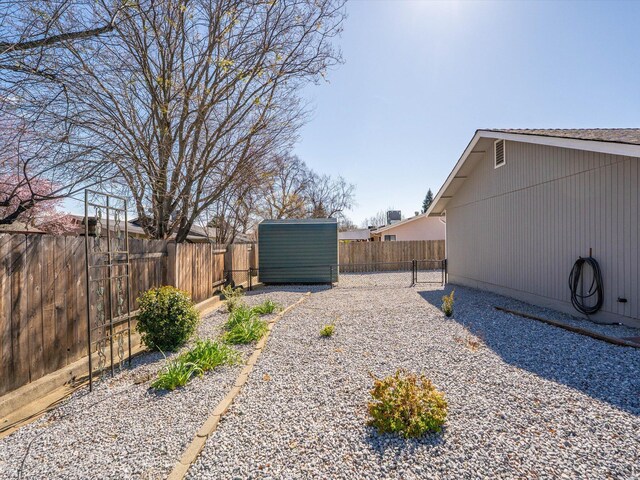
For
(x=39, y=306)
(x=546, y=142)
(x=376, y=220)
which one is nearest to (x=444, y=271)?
(x=546, y=142)

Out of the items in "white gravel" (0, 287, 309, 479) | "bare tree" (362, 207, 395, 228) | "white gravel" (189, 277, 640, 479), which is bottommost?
"white gravel" (0, 287, 309, 479)

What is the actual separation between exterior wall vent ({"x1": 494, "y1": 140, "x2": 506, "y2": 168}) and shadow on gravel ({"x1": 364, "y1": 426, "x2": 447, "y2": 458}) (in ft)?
27.0

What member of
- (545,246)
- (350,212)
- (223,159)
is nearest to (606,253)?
(545,246)

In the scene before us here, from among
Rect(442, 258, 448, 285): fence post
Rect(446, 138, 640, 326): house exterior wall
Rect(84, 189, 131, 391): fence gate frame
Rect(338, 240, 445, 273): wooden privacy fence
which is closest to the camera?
Rect(84, 189, 131, 391): fence gate frame

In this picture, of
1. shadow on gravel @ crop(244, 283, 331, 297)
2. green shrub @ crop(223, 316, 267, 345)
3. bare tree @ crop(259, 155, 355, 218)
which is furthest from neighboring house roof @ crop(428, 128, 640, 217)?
bare tree @ crop(259, 155, 355, 218)

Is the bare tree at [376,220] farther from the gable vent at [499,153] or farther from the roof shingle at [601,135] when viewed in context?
the roof shingle at [601,135]

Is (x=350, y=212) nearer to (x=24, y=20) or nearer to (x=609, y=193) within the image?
(x=609, y=193)

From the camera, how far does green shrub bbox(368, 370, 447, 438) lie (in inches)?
93.7

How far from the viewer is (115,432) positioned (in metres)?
2.65

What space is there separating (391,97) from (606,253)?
6.20m

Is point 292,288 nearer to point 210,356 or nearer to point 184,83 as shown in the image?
point 184,83

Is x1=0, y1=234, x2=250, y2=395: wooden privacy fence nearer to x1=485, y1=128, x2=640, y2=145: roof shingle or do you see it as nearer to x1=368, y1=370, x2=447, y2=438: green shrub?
x1=368, y1=370, x2=447, y2=438: green shrub

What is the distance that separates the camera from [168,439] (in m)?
2.48

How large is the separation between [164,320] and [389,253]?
15412mm
